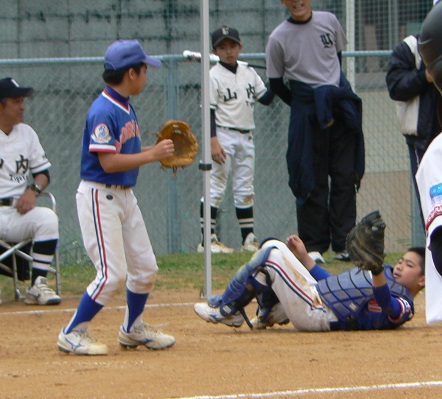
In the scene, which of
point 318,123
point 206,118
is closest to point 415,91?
point 318,123

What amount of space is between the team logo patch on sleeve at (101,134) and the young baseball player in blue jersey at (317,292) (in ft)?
4.01

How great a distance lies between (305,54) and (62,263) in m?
3.44

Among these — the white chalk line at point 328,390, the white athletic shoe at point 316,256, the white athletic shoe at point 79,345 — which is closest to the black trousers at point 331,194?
the white athletic shoe at point 316,256

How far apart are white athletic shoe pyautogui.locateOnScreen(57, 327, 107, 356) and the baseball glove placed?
4.99ft

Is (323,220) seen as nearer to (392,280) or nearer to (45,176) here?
(45,176)

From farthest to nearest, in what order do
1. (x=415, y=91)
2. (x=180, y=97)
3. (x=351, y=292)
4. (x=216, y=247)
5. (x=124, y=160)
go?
1. (x=180, y=97)
2. (x=216, y=247)
3. (x=415, y=91)
4. (x=351, y=292)
5. (x=124, y=160)

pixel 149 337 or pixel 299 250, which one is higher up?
pixel 299 250

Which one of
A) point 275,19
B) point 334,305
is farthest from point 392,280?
point 275,19

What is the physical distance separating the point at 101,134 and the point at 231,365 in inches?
55.8

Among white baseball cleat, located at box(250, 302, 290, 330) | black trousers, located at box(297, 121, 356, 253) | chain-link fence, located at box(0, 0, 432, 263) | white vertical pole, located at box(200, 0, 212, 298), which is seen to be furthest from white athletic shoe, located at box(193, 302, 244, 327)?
Result: chain-link fence, located at box(0, 0, 432, 263)

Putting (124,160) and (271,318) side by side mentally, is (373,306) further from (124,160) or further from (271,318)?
(124,160)

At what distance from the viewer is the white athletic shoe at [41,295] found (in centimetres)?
805

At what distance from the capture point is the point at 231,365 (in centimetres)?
519

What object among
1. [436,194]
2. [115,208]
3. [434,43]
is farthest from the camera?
[115,208]
